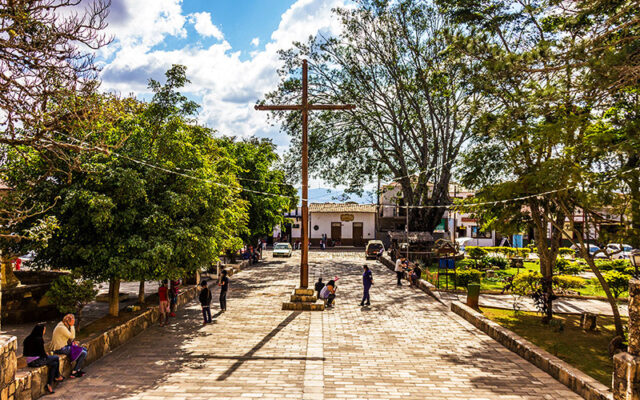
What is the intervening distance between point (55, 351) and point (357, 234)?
4254cm

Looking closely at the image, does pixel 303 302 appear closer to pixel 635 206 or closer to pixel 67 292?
pixel 67 292

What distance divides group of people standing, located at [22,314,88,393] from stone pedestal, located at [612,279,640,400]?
350 inches

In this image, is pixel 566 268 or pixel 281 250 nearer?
pixel 566 268

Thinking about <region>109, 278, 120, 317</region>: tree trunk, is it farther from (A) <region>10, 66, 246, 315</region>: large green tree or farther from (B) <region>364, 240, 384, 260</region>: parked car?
(B) <region>364, 240, 384, 260</region>: parked car

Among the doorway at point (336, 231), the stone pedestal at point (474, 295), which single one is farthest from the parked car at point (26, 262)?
the doorway at point (336, 231)

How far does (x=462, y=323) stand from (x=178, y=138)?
9929 mm

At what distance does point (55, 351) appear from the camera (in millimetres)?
8609

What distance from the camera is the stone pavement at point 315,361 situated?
8.05m

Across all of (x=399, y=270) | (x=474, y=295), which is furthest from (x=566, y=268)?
(x=474, y=295)

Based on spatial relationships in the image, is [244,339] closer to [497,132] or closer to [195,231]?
[195,231]

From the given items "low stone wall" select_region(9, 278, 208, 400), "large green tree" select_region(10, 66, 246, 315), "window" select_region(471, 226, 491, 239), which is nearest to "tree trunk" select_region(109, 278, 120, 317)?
"large green tree" select_region(10, 66, 246, 315)

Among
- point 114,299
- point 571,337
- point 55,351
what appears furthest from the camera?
point 114,299

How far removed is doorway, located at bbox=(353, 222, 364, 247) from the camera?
50125mm

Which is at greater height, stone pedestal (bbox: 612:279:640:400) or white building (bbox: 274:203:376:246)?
white building (bbox: 274:203:376:246)
